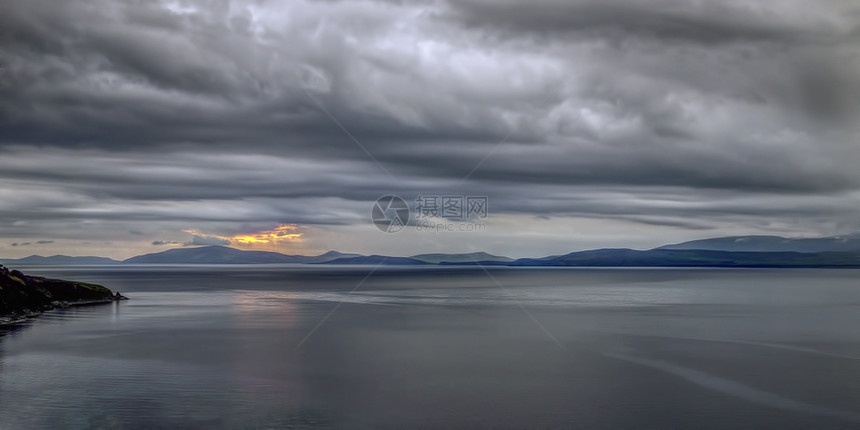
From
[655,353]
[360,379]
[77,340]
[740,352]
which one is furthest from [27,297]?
[740,352]

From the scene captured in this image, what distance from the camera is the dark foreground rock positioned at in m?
54.4

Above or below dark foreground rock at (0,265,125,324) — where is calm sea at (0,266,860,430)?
below

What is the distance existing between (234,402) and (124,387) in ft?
19.1

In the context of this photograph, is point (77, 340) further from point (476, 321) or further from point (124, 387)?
point (476, 321)

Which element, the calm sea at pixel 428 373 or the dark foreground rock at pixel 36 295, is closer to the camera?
the calm sea at pixel 428 373

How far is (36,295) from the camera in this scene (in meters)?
60.7

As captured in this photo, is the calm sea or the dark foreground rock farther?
the dark foreground rock

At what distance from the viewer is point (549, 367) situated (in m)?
33.7

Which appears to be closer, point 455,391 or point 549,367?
point 455,391

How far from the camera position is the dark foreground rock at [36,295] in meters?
54.4

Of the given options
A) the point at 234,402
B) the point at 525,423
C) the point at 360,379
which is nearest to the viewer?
the point at 525,423

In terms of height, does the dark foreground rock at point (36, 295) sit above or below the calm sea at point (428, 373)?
above

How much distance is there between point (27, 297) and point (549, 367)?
48283 mm

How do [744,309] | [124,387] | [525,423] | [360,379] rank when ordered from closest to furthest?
[525,423]
[124,387]
[360,379]
[744,309]
